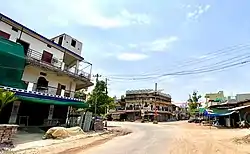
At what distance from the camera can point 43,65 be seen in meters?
22.2

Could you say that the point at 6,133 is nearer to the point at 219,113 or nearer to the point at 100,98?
the point at 100,98

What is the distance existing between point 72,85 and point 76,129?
30.7ft

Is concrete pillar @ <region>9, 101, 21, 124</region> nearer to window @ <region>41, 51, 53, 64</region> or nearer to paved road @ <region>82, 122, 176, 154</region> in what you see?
window @ <region>41, 51, 53, 64</region>

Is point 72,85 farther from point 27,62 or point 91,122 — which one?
point 27,62

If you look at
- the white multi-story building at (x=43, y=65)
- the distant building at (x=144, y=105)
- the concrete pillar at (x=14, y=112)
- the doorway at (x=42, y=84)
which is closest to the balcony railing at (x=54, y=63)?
the white multi-story building at (x=43, y=65)

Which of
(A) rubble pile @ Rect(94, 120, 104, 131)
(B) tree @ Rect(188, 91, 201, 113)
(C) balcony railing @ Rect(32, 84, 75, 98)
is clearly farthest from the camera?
(B) tree @ Rect(188, 91, 201, 113)

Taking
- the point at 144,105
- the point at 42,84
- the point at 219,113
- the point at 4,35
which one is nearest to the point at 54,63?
the point at 42,84

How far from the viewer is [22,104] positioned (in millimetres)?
21453

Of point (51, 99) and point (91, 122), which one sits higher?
point (51, 99)

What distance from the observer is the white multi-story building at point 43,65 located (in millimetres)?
21234

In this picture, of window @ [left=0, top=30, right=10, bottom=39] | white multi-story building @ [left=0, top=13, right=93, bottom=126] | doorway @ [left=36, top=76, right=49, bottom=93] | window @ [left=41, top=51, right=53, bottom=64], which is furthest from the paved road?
window @ [left=0, top=30, right=10, bottom=39]

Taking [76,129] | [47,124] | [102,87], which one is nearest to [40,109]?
[47,124]

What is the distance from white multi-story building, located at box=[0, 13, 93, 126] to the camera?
21.2 meters

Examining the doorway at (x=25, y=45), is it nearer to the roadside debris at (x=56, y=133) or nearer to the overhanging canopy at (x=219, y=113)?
the roadside debris at (x=56, y=133)
